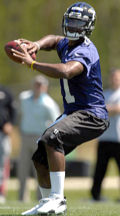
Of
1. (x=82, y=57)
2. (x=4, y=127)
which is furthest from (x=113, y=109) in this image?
(x=82, y=57)

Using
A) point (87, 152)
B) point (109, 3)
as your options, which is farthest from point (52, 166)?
point (109, 3)

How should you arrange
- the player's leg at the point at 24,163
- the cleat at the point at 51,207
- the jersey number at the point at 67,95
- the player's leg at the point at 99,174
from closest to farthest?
1. the cleat at the point at 51,207
2. the jersey number at the point at 67,95
3. the player's leg at the point at 99,174
4. the player's leg at the point at 24,163

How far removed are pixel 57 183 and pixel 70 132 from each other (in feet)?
1.59

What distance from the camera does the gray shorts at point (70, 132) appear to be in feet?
18.8

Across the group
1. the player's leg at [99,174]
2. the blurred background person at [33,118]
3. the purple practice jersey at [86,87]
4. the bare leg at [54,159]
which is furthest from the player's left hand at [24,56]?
the blurred background person at [33,118]

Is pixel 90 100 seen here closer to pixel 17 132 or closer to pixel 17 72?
pixel 17 132

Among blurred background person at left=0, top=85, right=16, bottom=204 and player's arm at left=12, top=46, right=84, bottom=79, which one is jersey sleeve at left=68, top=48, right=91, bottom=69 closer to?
player's arm at left=12, top=46, right=84, bottom=79

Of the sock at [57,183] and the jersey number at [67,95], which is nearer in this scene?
the sock at [57,183]

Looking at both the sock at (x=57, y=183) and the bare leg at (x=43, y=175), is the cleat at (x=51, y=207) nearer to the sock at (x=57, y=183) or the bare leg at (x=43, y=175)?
the sock at (x=57, y=183)

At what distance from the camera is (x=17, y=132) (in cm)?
2167

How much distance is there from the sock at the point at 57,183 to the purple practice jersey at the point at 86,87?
0.67m

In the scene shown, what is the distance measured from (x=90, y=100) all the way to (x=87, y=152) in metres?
15.1

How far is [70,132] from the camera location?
579 centimetres

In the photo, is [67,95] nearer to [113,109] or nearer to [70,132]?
[70,132]
